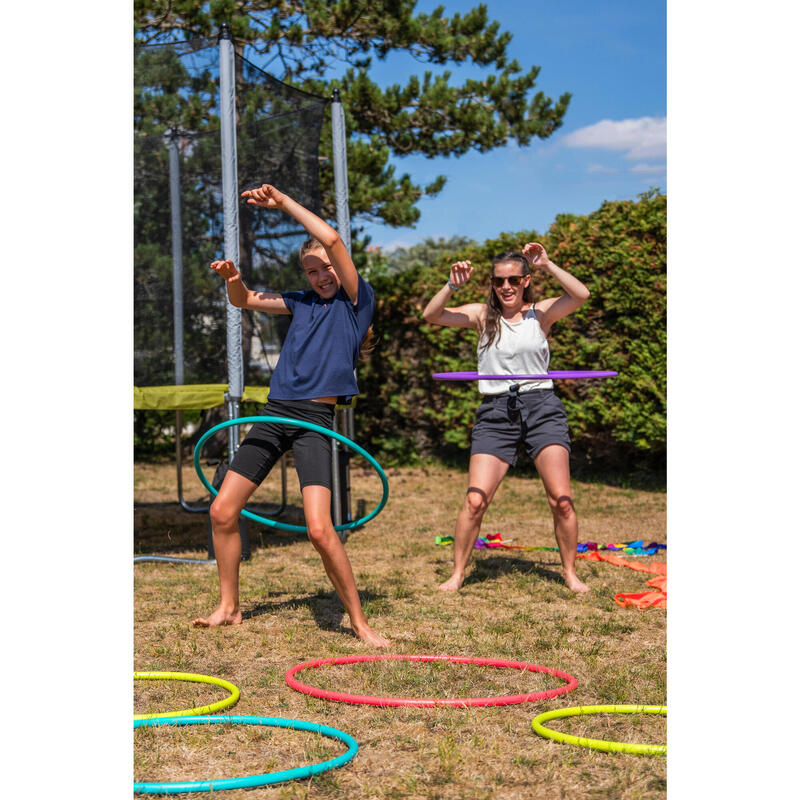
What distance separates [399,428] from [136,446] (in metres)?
3.27

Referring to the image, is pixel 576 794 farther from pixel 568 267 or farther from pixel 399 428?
pixel 399 428

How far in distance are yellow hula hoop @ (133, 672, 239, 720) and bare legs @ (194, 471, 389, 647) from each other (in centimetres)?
74

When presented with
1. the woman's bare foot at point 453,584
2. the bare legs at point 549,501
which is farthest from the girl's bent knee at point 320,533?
the woman's bare foot at point 453,584

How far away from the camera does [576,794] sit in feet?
8.01

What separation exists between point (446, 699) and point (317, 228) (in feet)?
6.33

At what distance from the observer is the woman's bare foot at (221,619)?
14.2ft

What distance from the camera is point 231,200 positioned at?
6.08 meters

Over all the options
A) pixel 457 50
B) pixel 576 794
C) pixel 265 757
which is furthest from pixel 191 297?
pixel 457 50

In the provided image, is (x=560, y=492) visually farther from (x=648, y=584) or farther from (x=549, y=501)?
(x=648, y=584)

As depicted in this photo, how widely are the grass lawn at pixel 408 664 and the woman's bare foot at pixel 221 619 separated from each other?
6 centimetres

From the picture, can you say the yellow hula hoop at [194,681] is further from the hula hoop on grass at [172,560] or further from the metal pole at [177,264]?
the metal pole at [177,264]

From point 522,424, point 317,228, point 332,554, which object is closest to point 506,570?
point 522,424
